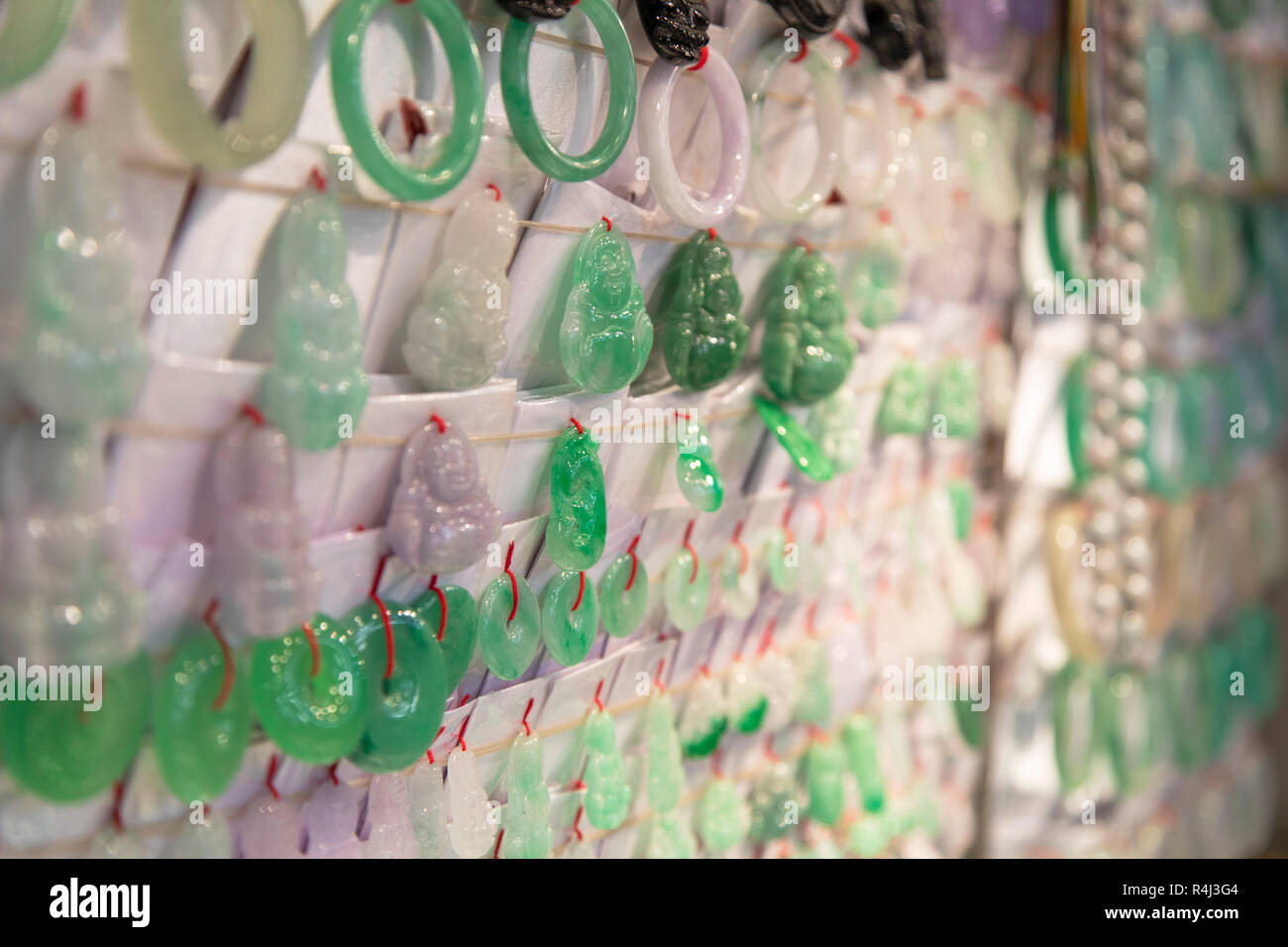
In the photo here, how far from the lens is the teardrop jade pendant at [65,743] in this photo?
64 centimetres

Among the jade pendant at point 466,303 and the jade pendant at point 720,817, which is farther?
the jade pendant at point 720,817

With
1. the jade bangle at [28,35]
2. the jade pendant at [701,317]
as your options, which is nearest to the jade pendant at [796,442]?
the jade pendant at [701,317]

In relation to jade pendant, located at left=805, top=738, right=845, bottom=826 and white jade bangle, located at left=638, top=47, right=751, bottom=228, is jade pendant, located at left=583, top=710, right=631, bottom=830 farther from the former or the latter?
white jade bangle, located at left=638, top=47, right=751, bottom=228

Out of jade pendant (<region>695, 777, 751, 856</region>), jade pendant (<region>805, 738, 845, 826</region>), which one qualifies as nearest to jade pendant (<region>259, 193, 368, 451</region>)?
jade pendant (<region>695, 777, 751, 856</region>)

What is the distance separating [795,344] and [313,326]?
1.85 feet

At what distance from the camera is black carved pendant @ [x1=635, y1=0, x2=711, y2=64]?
85cm

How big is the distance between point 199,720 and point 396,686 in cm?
15

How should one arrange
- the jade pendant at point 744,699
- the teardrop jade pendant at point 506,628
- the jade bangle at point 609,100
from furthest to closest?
the jade pendant at point 744,699
the teardrop jade pendant at point 506,628
the jade bangle at point 609,100

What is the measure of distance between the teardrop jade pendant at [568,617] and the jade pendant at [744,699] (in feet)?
0.95

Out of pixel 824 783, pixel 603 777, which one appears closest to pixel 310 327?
pixel 603 777

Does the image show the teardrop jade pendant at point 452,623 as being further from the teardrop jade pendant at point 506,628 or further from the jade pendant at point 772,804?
the jade pendant at point 772,804

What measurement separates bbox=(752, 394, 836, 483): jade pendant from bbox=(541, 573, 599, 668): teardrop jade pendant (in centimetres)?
27

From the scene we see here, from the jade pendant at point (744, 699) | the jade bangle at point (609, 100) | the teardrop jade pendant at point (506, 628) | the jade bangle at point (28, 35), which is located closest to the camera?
the jade bangle at point (28, 35)

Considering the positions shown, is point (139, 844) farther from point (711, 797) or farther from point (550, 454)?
point (711, 797)
